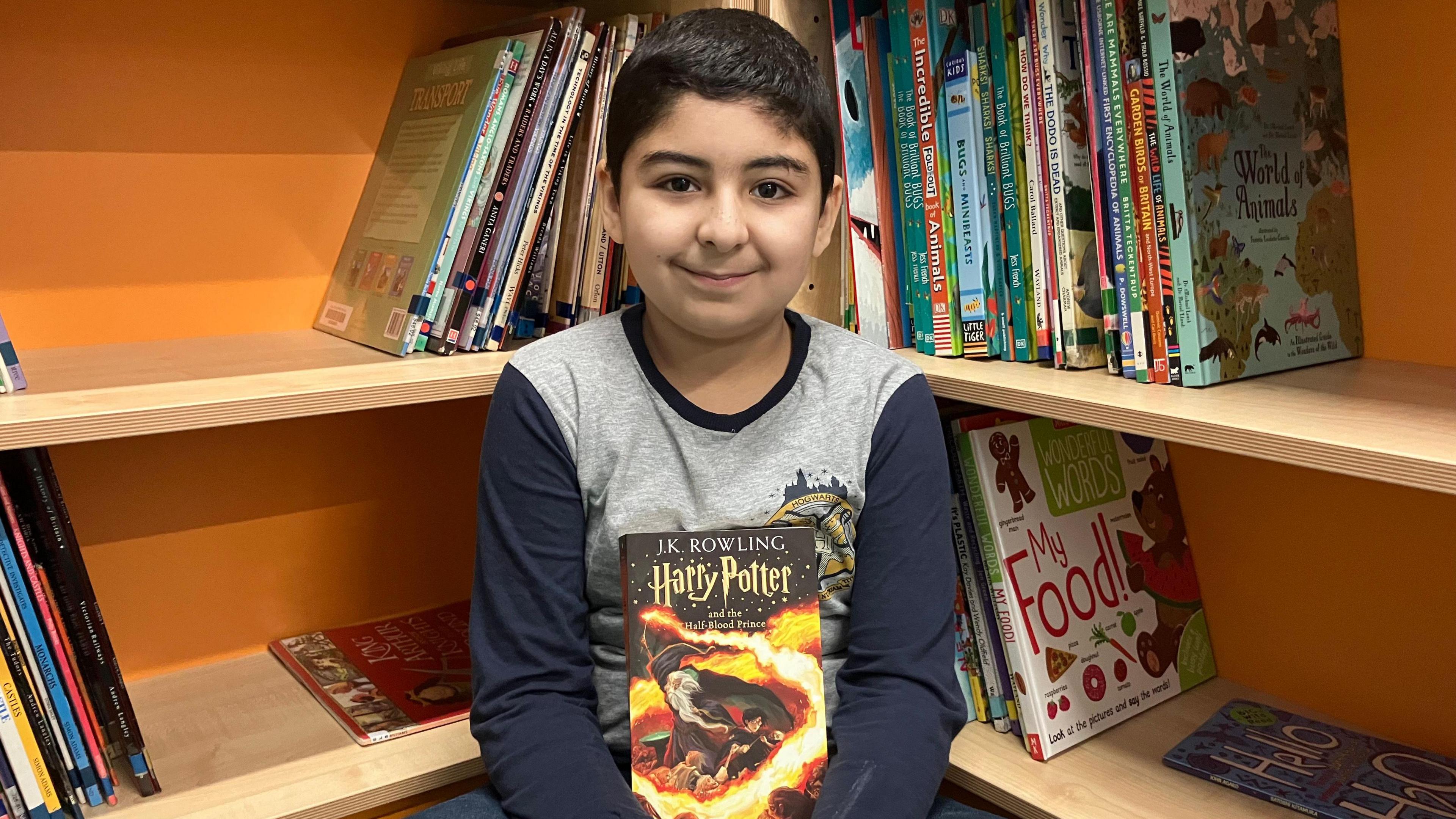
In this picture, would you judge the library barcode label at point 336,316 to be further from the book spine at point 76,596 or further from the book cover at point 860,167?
the book cover at point 860,167

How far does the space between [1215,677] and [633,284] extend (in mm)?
829

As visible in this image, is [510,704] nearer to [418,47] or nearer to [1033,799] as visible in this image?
[1033,799]

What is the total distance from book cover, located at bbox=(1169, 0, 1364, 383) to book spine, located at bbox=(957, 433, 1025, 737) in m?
0.25

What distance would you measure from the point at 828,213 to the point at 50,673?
81cm

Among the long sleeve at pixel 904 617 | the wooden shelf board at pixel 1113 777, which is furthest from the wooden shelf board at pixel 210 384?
the wooden shelf board at pixel 1113 777

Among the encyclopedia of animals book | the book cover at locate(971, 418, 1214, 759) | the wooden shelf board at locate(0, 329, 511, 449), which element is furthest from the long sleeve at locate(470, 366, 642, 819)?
the book cover at locate(971, 418, 1214, 759)

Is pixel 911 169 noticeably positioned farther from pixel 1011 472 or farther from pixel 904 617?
pixel 904 617

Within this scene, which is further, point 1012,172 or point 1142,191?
point 1012,172

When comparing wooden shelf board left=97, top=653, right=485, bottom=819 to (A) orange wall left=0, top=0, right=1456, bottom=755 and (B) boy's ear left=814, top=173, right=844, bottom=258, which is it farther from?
(B) boy's ear left=814, top=173, right=844, bottom=258

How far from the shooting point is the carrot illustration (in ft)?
3.81

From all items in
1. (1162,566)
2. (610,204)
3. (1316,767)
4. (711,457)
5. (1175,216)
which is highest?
(610,204)

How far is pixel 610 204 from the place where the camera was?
1.02m

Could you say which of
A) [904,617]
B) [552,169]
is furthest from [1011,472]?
[552,169]

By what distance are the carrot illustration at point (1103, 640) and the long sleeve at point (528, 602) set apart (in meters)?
0.54
